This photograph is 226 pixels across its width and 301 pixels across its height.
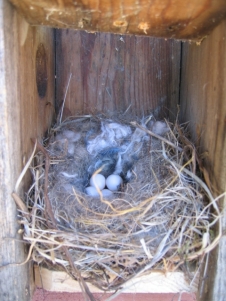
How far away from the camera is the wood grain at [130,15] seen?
602 millimetres

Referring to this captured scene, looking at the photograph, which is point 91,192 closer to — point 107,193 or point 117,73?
point 107,193

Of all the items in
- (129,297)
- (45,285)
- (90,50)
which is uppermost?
(90,50)

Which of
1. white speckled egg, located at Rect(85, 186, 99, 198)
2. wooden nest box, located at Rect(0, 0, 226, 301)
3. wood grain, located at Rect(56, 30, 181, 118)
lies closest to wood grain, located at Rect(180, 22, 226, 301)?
wooden nest box, located at Rect(0, 0, 226, 301)

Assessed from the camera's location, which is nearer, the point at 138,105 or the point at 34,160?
the point at 34,160

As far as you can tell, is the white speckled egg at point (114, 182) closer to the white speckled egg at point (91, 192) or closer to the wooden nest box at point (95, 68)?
the white speckled egg at point (91, 192)

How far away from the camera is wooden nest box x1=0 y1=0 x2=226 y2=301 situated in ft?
2.03

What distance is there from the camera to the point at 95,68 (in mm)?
1036

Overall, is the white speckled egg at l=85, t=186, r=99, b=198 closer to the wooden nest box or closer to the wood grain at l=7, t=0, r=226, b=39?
the wooden nest box

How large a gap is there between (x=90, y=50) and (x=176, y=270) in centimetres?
67

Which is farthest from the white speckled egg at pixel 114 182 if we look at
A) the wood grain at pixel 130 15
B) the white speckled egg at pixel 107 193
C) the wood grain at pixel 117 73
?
the wood grain at pixel 130 15

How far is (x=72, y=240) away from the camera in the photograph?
2.14 ft

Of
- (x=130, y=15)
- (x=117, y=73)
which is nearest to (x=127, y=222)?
(x=130, y=15)

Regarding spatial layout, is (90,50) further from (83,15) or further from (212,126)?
(212,126)

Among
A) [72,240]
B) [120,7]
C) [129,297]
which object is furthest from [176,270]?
[120,7]
